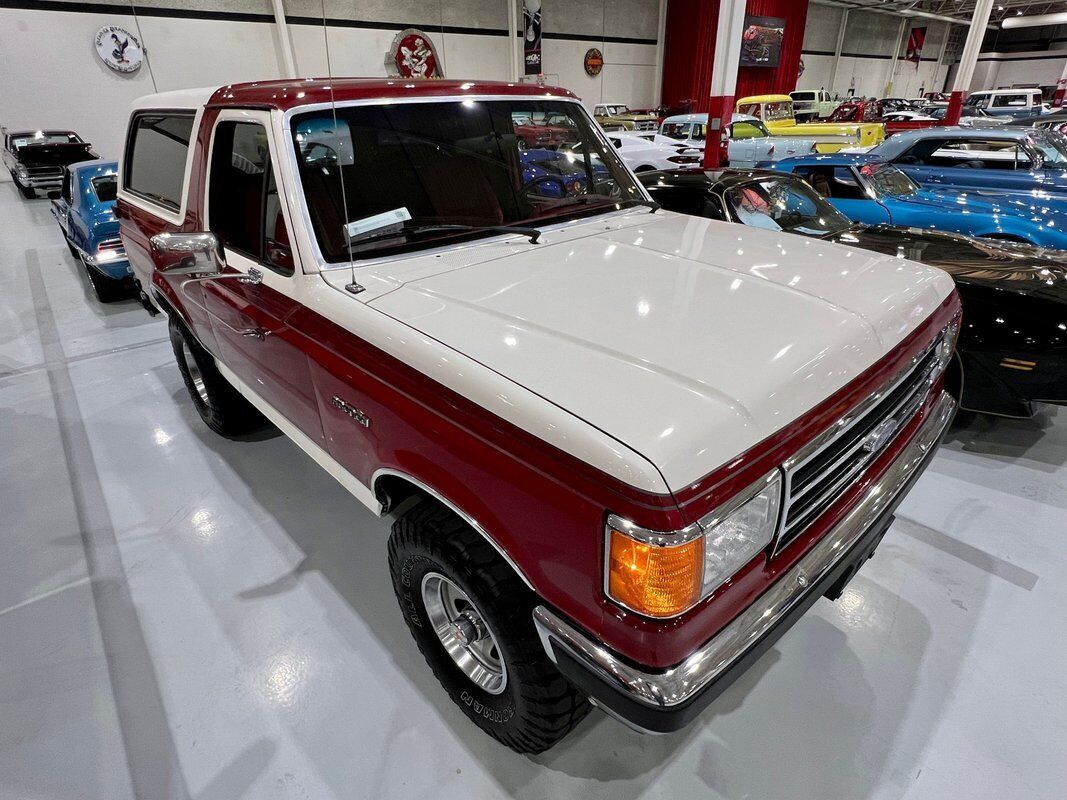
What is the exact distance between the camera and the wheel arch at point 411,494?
1.39 m

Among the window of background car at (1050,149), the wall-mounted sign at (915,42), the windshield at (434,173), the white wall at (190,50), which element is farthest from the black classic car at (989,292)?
the wall-mounted sign at (915,42)

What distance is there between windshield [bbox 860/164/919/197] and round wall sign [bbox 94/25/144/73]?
Result: 1569 centimetres

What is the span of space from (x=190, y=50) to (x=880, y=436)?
17.4m

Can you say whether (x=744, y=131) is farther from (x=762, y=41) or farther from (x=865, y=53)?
(x=865, y=53)

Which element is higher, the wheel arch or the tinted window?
the tinted window

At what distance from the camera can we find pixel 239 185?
225 cm

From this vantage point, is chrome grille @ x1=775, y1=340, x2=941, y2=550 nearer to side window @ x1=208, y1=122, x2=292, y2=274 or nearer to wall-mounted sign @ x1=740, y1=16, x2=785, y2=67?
side window @ x1=208, y1=122, x2=292, y2=274

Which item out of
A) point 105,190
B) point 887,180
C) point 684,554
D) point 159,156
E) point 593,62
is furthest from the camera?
point 593,62

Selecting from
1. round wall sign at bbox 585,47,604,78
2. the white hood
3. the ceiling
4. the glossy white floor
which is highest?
the ceiling

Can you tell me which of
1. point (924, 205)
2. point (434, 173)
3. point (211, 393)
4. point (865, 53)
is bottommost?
point (211, 393)

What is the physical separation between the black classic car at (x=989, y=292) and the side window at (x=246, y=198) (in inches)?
109

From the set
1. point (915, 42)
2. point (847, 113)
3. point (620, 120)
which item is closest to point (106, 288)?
point (620, 120)

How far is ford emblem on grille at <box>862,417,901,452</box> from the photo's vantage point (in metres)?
1.56

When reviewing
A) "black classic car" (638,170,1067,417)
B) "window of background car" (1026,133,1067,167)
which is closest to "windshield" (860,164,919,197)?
"black classic car" (638,170,1067,417)
